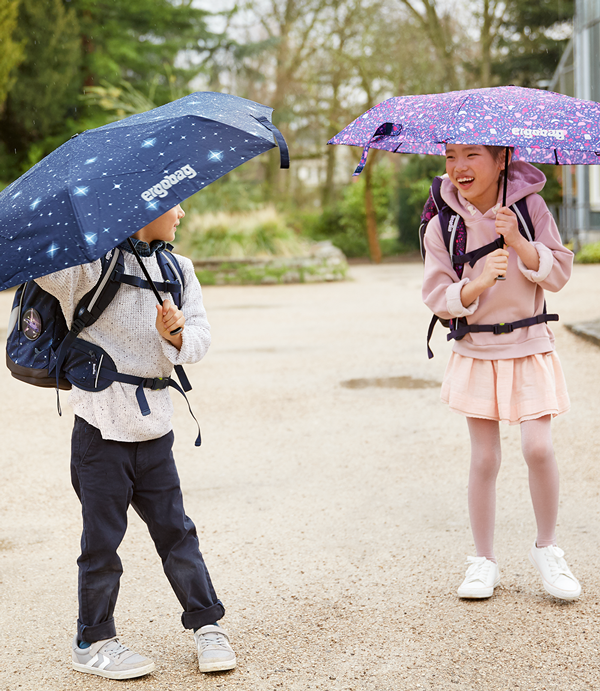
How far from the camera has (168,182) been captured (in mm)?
2074

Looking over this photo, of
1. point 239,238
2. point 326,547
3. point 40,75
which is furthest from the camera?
point 40,75

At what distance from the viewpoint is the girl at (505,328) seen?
9.21 feet

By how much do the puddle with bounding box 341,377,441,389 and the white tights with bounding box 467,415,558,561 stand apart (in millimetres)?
3695

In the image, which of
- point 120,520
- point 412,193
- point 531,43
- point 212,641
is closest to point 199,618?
point 212,641

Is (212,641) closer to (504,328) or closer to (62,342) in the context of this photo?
(62,342)

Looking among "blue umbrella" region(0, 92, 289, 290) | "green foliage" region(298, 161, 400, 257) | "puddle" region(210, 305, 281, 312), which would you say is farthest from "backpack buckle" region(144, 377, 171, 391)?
"green foliage" region(298, 161, 400, 257)

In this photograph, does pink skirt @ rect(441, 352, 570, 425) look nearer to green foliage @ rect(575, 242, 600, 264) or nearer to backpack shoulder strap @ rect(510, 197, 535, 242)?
backpack shoulder strap @ rect(510, 197, 535, 242)

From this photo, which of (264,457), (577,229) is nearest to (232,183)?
(577,229)

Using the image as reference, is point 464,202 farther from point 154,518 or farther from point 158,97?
point 158,97

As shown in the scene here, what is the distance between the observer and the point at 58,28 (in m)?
22.8

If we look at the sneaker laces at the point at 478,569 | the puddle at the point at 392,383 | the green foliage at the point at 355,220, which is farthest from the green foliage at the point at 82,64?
the sneaker laces at the point at 478,569

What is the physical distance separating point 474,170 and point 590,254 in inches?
619

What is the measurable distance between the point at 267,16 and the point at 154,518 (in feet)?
92.0

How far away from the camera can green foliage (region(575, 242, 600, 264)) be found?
686 inches
